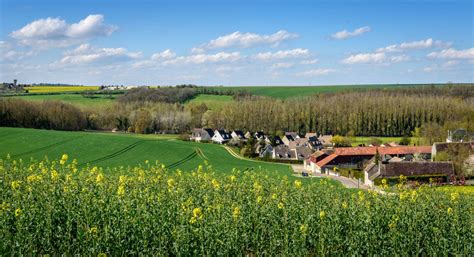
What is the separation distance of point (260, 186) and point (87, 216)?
26.0 ft

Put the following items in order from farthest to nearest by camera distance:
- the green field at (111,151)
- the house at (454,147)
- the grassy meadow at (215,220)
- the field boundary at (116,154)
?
1. the house at (454,147)
2. the green field at (111,151)
3. the field boundary at (116,154)
4. the grassy meadow at (215,220)

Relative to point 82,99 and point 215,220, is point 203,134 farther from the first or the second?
point 215,220

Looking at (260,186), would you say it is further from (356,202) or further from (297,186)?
(356,202)

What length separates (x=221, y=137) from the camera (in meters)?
109

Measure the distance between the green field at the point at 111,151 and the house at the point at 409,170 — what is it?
11.8m

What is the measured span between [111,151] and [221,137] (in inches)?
1590

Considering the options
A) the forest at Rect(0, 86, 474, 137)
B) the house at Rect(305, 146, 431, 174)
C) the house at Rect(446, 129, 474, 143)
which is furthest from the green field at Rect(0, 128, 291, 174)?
the forest at Rect(0, 86, 474, 137)

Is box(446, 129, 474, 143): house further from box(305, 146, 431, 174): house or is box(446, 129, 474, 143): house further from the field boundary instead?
the field boundary

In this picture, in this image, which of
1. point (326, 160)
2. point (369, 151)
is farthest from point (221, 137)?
point (326, 160)

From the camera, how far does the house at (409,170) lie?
57219 millimetres

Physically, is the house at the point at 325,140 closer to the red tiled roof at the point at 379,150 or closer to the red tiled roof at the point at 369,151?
the red tiled roof at the point at 379,150

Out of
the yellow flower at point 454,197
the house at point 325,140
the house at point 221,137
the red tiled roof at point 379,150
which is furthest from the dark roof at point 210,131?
the yellow flower at point 454,197

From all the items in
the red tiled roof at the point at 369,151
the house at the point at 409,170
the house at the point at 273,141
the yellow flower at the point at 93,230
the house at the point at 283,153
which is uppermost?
the yellow flower at the point at 93,230

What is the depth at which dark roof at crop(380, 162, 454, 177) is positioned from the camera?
188ft
